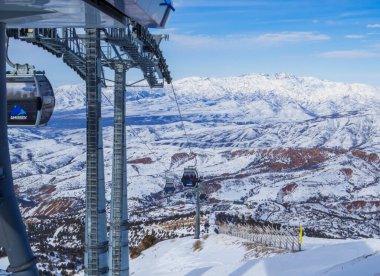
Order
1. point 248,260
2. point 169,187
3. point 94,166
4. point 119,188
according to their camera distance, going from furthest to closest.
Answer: point 169,187 < point 248,260 < point 119,188 < point 94,166

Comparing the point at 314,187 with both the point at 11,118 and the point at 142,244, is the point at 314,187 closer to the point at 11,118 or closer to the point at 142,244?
the point at 142,244

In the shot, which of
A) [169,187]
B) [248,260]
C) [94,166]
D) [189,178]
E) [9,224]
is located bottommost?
[248,260]

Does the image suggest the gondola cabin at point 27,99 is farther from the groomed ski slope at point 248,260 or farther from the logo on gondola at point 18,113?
the groomed ski slope at point 248,260

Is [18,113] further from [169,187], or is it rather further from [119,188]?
[169,187]

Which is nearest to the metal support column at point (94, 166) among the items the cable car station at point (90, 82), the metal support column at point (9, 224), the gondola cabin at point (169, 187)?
the cable car station at point (90, 82)

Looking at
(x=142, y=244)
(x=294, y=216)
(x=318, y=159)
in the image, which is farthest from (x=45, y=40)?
(x=318, y=159)

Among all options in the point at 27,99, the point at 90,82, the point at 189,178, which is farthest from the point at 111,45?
the point at 189,178

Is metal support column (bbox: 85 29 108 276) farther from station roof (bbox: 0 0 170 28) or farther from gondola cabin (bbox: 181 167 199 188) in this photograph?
gondola cabin (bbox: 181 167 199 188)
